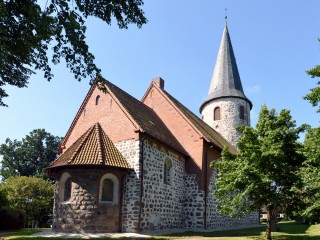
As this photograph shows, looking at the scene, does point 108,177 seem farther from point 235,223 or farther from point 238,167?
point 235,223

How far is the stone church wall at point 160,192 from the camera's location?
56.2 feet

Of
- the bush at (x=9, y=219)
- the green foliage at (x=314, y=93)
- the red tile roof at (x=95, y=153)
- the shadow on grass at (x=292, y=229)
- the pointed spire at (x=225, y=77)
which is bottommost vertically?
the shadow on grass at (x=292, y=229)

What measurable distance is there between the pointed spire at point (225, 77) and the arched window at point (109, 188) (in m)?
18.2

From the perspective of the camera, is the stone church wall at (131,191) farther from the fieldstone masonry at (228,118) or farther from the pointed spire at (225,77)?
the pointed spire at (225,77)

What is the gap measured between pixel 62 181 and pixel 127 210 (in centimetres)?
371

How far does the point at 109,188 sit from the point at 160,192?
3253 millimetres

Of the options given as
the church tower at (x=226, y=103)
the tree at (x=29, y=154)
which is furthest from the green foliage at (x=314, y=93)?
the tree at (x=29, y=154)

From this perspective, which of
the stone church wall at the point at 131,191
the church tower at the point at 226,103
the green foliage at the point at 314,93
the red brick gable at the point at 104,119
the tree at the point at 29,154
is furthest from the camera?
the tree at the point at 29,154

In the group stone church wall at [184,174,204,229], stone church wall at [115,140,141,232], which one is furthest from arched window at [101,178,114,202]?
stone church wall at [184,174,204,229]

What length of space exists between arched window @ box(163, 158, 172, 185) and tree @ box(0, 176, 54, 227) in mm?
19391

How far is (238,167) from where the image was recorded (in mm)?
14484

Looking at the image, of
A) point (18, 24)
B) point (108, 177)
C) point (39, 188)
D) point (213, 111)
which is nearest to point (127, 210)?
point (108, 177)

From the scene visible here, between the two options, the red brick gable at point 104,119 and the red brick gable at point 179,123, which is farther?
the red brick gable at point 179,123

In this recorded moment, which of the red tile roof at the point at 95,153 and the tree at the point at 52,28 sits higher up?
the tree at the point at 52,28
